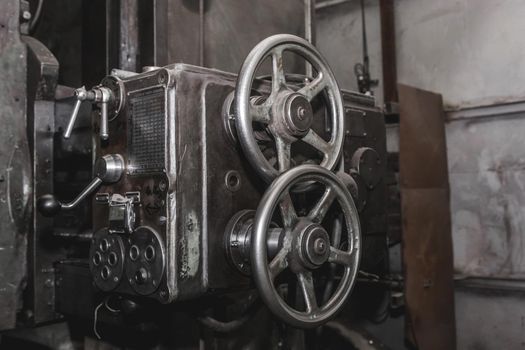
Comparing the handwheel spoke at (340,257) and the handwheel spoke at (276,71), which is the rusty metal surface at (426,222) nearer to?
the handwheel spoke at (340,257)

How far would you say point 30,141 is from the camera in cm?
156

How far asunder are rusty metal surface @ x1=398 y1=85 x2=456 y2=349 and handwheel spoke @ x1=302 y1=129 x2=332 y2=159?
1.06 metres

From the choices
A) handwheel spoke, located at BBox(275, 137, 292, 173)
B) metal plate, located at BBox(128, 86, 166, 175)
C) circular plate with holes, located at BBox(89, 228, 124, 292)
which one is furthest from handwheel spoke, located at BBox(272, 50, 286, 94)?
circular plate with holes, located at BBox(89, 228, 124, 292)

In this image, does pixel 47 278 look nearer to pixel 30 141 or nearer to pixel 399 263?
pixel 30 141

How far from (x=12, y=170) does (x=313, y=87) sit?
3.01 ft

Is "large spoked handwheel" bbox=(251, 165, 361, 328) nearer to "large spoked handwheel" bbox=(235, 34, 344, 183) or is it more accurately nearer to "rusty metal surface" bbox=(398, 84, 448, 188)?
"large spoked handwheel" bbox=(235, 34, 344, 183)

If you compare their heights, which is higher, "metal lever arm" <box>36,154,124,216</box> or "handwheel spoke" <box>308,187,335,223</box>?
"metal lever arm" <box>36,154,124,216</box>

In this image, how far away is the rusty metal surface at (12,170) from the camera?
1475 mm

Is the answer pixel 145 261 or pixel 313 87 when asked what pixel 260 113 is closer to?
pixel 313 87

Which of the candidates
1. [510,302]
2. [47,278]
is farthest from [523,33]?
[47,278]

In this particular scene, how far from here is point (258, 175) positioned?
1260 mm

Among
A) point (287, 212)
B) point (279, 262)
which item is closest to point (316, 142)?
point (287, 212)

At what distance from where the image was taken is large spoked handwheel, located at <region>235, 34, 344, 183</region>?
1.10 metres

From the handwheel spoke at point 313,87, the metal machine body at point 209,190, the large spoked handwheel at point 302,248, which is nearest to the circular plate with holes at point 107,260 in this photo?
the metal machine body at point 209,190
